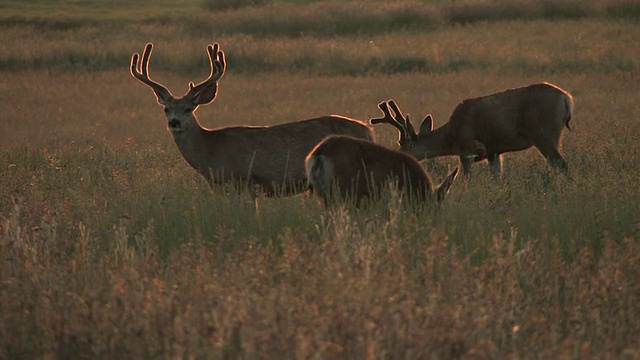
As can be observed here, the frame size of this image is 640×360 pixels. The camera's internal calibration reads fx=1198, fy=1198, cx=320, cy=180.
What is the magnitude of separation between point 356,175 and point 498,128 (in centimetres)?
439

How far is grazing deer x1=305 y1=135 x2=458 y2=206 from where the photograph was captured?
8.25 metres

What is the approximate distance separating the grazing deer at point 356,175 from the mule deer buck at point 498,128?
11.9 ft

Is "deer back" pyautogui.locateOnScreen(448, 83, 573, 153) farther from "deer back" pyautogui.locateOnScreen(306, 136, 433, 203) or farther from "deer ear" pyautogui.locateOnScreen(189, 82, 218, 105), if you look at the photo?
"deer back" pyautogui.locateOnScreen(306, 136, 433, 203)

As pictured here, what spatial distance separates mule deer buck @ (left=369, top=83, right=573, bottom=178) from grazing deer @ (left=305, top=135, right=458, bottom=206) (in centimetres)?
363

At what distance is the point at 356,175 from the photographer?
8.30 metres

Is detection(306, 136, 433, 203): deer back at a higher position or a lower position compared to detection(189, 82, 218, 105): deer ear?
lower

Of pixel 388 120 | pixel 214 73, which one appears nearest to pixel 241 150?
pixel 214 73

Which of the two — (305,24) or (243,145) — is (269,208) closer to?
(243,145)

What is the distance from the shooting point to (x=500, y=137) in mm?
12375

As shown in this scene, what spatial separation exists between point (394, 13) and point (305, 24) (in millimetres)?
2864

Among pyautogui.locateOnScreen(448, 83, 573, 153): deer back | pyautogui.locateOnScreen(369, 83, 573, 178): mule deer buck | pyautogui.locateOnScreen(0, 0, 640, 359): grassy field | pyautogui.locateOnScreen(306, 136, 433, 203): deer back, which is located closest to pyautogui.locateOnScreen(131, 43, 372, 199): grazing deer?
pyautogui.locateOnScreen(0, 0, 640, 359): grassy field

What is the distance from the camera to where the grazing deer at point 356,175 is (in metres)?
8.25

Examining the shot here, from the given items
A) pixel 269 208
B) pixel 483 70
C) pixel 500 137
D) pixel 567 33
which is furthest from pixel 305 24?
pixel 269 208

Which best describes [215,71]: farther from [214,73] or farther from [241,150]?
[241,150]
